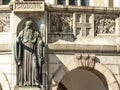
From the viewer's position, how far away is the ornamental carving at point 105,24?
687 inches

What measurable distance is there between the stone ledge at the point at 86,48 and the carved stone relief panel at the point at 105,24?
48 cm

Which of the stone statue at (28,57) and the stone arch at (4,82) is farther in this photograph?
the stone arch at (4,82)

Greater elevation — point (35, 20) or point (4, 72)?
point (35, 20)

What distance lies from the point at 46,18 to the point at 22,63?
58.2 inches

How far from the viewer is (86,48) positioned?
56.4ft

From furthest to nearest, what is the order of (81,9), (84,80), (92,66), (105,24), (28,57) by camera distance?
(84,80)
(105,24)
(81,9)
(92,66)
(28,57)

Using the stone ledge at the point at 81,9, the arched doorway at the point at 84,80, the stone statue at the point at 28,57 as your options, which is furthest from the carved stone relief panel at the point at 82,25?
the stone statue at the point at 28,57

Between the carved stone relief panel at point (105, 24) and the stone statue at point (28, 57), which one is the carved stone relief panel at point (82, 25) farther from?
the stone statue at point (28, 57)

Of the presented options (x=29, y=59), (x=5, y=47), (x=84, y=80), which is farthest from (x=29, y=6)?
(x=84, y=80)

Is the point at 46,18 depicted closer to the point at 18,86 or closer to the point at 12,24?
the point at 12,24

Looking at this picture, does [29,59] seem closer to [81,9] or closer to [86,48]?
[86,48]

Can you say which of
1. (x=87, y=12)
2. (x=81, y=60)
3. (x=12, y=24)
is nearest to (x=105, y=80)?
(x=81, y=60)

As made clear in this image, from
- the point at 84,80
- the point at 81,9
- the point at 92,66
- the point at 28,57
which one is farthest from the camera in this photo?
the point at 84,80

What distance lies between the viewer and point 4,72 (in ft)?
55.6
